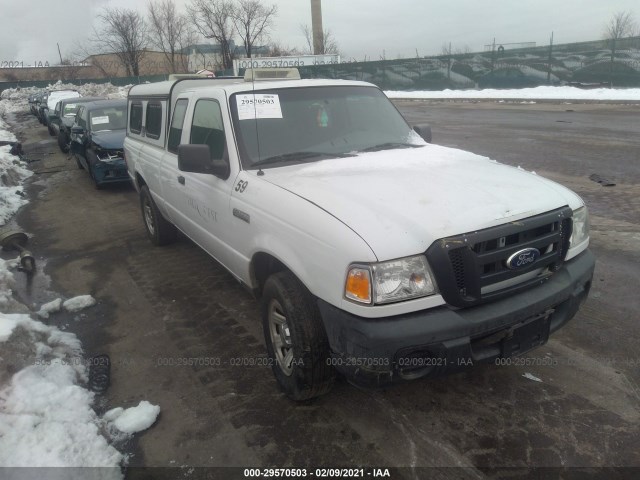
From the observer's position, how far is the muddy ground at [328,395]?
2.68 meters

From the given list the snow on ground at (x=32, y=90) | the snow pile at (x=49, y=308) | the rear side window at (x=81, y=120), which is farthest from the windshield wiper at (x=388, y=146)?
the snow on ground at (x=32, y=90)

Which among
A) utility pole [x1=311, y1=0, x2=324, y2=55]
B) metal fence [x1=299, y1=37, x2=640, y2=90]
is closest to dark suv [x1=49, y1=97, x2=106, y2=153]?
metal fence [x1=299, y1=37, x2=640, y2=90]

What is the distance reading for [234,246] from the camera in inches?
140

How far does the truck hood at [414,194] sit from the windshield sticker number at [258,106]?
0.55 metres

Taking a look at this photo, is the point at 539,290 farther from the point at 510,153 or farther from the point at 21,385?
the point at 510,153

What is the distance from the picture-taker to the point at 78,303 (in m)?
4.67

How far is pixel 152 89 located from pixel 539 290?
4953mm

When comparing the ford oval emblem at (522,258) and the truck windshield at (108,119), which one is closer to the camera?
the ford oval emblem at (522,258)

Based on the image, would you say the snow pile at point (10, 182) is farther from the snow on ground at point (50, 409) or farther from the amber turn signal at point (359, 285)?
the amber turn signal at point (359, 285)

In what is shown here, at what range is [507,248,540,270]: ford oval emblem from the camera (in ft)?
8.36

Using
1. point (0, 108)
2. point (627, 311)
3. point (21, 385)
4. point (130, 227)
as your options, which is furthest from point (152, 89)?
point (0, 108)

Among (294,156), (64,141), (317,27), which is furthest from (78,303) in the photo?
(317,27)

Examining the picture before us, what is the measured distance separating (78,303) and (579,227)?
4.35 m

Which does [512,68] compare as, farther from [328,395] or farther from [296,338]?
[296,338]
